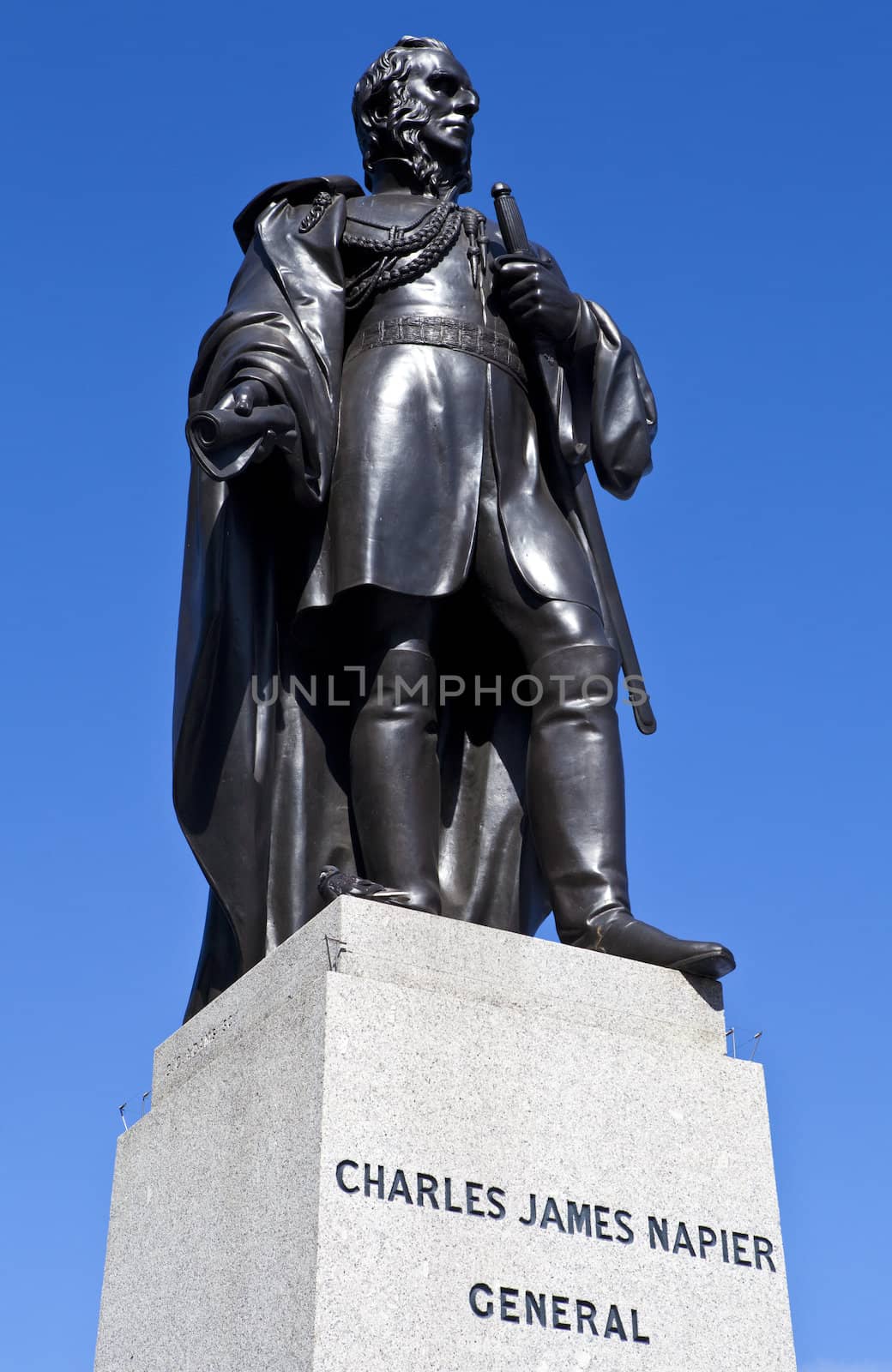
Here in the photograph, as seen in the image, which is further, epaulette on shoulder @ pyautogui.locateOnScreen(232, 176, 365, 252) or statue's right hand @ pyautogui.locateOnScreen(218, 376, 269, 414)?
epaulette on shoulder @ pyautogui.locateOnScreen(232, 176, 365, 252)

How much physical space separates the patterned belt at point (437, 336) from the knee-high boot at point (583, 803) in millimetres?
1301

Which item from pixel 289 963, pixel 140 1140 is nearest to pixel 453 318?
pixel 289 963

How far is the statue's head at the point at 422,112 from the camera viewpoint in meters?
8.05

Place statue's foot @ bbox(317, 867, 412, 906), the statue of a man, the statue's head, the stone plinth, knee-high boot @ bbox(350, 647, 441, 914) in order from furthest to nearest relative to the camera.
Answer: the statue's head → the statue of a man → knee-high boot @ bbox(350, 647, 441, 914) → statue's foot @ bbox(317, 867, 412, 906) → the stone plinth

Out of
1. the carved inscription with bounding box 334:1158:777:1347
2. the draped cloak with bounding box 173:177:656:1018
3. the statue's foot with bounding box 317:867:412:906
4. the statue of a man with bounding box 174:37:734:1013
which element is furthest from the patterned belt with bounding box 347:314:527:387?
the carved inscription with bounding box 334:1158:777:1347

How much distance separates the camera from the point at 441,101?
319 inches

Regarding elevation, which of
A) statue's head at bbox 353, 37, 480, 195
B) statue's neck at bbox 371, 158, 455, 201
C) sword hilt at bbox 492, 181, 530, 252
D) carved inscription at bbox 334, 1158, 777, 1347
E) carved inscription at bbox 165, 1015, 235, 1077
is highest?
statue's head at bbox 353, 37, 480, 195

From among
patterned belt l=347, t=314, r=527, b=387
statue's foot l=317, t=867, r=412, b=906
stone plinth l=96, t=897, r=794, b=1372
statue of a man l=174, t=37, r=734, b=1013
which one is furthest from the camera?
patterned belt l=347, t=314, r=527, b=387

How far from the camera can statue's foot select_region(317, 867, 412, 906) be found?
632 cm

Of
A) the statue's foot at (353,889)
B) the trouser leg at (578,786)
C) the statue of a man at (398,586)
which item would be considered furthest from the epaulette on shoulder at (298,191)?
the statue's foot at (353,889)

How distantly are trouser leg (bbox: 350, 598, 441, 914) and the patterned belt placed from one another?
3.98 feet

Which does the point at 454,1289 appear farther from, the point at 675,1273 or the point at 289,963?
the point at 289,963

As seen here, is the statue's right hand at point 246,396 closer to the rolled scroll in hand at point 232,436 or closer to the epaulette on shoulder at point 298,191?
the rolled scroll in hand at point 232,436

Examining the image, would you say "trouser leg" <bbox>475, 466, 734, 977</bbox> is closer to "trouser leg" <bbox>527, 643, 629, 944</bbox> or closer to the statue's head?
"trouser leg" <bbox>527, 643, 629, 944</bbox>
